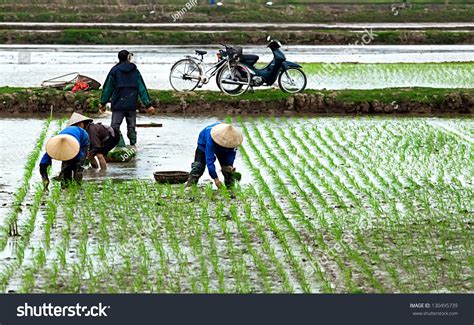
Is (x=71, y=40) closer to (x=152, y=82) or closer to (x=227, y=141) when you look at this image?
(x=152, y=82)

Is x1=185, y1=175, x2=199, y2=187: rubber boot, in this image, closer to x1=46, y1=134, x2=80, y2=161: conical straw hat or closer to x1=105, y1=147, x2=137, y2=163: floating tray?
x1=46, y1=134, x2=80, y2=161: conical straw hat

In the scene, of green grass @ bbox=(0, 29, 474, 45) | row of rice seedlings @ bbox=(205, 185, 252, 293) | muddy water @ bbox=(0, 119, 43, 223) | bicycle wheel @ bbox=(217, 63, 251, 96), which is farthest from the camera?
green grass @ bbox=(0, 29, 474, 45)

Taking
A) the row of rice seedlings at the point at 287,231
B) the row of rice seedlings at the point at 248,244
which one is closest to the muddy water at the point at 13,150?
the row of rice seedlings at the point at 248,244

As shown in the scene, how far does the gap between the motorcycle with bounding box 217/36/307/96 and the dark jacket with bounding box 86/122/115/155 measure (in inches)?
235

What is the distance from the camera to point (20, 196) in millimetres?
9969

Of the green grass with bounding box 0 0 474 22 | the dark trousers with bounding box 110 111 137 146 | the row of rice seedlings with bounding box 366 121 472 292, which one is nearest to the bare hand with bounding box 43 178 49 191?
the dark trousers with bounding box 110 111 137 146

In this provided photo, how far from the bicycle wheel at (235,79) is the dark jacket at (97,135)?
592cm

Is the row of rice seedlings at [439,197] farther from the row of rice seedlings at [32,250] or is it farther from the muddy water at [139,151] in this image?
the row of rice seedlings at [32,250]

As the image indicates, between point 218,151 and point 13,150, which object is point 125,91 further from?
point 218,151

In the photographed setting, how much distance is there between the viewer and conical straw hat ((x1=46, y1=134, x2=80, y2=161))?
995cm

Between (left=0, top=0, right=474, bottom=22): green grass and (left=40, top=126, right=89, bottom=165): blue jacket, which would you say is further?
(left=0, top=0, right=474, bottom=22): green grass

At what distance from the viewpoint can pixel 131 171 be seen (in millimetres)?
11688

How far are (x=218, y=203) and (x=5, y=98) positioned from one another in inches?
296
